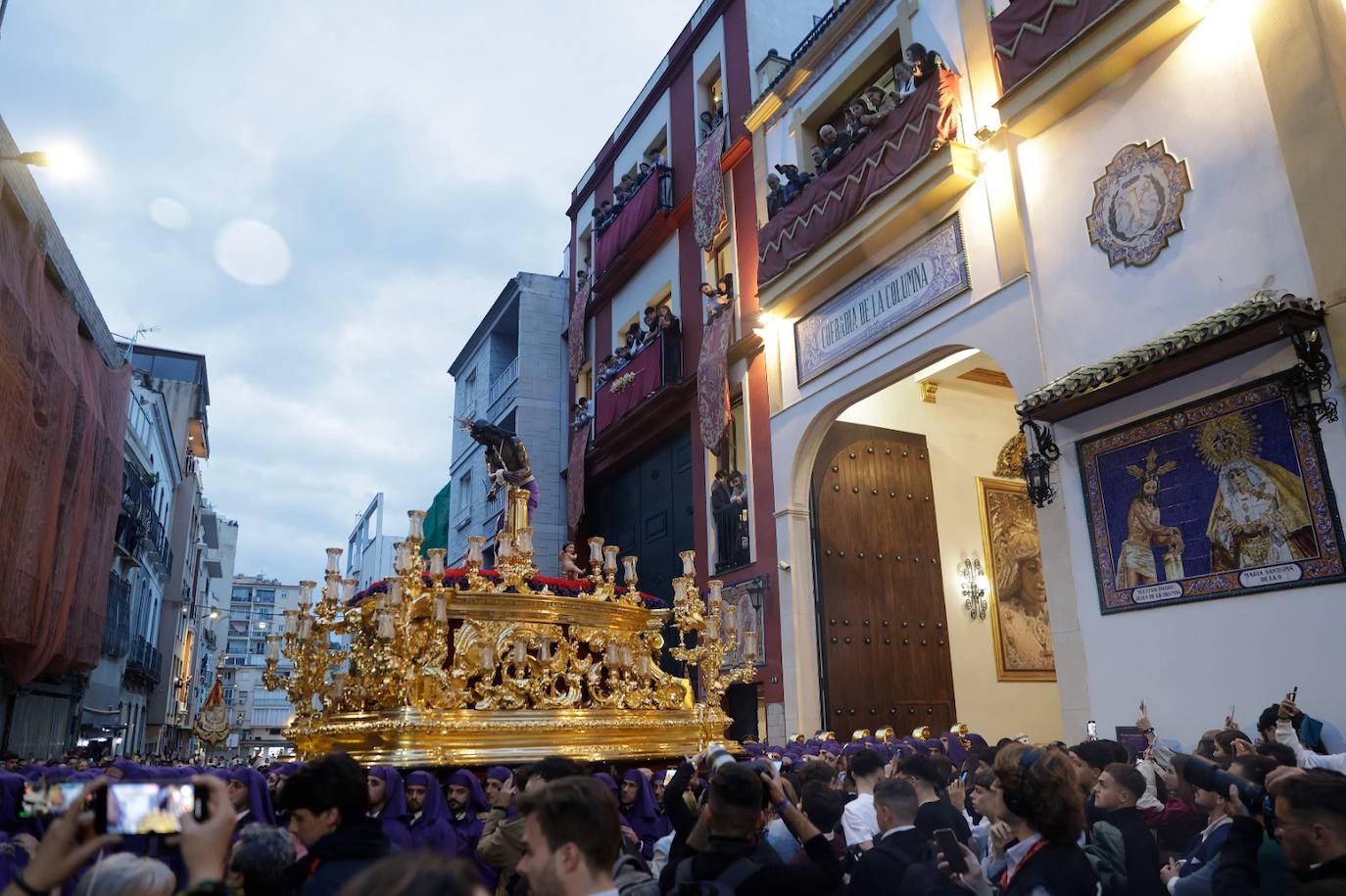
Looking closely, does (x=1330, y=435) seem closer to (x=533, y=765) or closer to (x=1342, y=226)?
(x=1342, y=226)

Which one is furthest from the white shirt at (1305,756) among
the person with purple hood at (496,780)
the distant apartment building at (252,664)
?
the distant apartment building at (252,664)

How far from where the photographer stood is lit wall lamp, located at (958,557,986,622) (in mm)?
12406

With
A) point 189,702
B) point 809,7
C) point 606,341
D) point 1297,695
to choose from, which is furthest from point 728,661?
point 189,702

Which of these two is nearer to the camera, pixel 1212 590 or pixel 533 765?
pixel 533 765

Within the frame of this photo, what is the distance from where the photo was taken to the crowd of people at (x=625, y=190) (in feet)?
55.5

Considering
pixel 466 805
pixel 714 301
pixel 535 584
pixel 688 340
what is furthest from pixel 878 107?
pixel 466 805

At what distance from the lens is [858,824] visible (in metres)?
3.93

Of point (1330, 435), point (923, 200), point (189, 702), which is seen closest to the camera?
point (1330, 435)

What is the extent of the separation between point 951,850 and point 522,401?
1751 centimetres

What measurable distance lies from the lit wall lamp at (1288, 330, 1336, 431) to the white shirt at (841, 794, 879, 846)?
4.31 metres

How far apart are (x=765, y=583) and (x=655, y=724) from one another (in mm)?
5135

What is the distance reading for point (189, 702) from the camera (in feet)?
105

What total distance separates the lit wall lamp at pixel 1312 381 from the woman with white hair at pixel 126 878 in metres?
6.77

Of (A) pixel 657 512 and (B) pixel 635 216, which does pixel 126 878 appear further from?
(B) pixel 635 216
